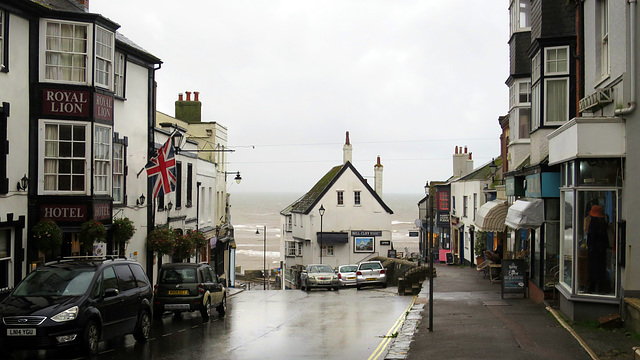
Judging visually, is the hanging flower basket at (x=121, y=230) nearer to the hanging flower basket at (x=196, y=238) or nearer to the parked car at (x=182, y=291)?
the parked car at (x=182, y=291)

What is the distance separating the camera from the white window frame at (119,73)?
24078mm

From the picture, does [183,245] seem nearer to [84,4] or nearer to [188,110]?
[84,4]

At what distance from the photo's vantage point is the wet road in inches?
591

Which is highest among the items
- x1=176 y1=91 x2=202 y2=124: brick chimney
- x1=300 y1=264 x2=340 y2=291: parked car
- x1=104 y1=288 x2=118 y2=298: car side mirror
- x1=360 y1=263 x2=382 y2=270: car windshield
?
x1=176 y1=91 x2=202 y2=124: brick chimney

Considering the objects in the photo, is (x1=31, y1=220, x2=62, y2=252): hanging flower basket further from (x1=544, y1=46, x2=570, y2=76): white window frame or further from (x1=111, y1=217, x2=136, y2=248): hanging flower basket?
(x1=544, y1=46, x2=570, y2=76): white window frame

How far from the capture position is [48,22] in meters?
19.8

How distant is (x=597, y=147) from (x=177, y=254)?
19.0 meters

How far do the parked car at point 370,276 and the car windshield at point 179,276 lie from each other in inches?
734

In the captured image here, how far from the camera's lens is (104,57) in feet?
70.3

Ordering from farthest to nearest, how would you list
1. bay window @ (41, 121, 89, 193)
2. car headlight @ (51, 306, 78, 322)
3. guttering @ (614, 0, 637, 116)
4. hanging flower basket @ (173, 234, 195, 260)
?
hanging flower basket @ (173, 234, 195, 260) < bay window @ (41, 121, 89, 193) < guttering @ (614, 0, 637, 116) < car headlight @ (51, 306, 78, 322)

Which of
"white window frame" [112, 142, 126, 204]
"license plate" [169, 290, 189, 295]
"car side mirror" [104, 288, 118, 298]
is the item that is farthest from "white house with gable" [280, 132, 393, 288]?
"car side mirror" [104, 288, 118, 298]

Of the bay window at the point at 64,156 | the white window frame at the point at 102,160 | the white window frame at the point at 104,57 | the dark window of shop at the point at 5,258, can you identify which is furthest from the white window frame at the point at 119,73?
the dark window of shop at the point at 5,258

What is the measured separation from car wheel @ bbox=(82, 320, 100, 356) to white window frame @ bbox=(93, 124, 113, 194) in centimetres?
776

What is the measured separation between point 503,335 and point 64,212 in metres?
12.8
